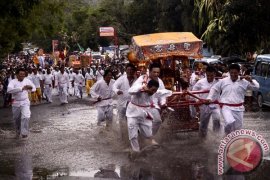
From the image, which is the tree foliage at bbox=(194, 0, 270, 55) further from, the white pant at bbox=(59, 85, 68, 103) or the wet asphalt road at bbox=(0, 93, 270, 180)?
the wet asphalt road at bbox=(0, 93, 270, 180)

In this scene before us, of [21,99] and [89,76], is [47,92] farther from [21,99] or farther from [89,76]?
[21,99]

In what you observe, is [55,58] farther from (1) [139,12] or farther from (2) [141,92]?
A: (2) [141,92]

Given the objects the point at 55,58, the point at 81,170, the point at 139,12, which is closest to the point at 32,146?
the point at 81,170

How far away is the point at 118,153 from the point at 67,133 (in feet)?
12.0

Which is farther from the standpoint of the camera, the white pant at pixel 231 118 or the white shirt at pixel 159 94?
the white shirt at pixel 159 94

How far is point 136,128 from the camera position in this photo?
1077 cm

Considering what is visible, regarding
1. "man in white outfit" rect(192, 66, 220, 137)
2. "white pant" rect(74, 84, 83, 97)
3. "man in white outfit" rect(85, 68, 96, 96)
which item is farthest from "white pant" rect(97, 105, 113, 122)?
"man in white outfit" rect(85, 68, 96, 96)

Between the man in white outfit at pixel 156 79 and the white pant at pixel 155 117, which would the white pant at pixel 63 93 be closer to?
the white pant at pixel 155 117

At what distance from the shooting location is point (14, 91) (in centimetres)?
1388

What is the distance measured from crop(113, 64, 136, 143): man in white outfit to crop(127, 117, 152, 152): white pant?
142 cm

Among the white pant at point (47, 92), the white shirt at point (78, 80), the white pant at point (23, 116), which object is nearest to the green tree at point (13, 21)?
the white pant at point (47, 92)
